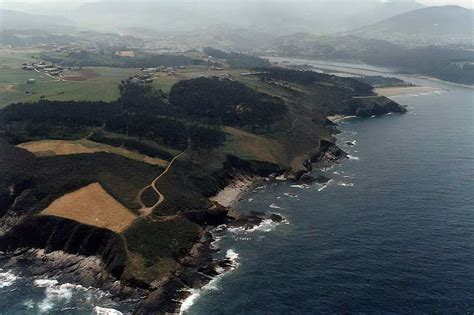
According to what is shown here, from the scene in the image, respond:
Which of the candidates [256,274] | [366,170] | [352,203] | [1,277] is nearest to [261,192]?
[352,203]

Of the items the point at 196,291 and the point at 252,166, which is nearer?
the point at 196,291

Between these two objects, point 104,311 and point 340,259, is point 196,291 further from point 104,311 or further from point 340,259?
point 340,259

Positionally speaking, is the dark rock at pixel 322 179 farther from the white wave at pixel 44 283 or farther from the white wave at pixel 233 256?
the white wave at pixel 44 283

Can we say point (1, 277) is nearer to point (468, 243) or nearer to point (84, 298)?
point (84, 298)

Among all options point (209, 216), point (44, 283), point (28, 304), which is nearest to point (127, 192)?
point (209, 216)

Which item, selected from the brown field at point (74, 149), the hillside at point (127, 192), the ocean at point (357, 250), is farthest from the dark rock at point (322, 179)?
the brown field at point (74, 149)

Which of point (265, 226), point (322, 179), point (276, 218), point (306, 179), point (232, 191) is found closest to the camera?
point (265, 226)
